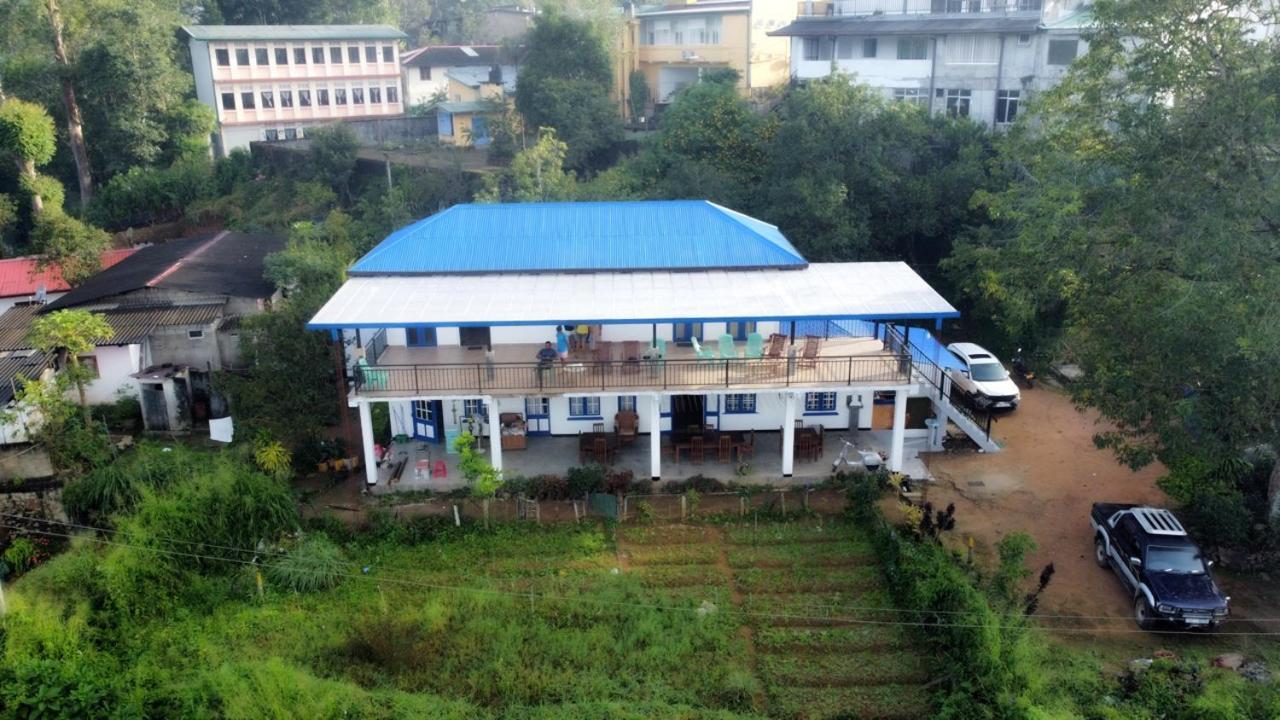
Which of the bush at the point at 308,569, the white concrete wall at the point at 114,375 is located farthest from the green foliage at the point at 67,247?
the bush at the point at 308,569

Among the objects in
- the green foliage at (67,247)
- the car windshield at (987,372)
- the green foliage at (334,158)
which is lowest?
the car windshield at (987,372)

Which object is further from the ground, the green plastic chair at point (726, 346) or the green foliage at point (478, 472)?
the green plastic chair at point (726, 346)

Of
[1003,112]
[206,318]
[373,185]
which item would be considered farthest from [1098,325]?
[373,185]

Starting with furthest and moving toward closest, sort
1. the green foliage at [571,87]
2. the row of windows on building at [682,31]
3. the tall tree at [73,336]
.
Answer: the row of windows on building at [682,31] < the green foliage at [571,87] < the tall tree at [73,336]

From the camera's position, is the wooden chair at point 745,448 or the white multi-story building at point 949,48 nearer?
the wooden chair at point 745,448

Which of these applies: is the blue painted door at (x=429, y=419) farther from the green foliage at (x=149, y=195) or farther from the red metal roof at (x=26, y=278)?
the green foliage at (x=149, y=195)

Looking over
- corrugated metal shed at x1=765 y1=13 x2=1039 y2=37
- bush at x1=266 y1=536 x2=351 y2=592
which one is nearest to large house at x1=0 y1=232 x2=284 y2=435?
bush at x1=266 y1=536 x2=351 y2=592

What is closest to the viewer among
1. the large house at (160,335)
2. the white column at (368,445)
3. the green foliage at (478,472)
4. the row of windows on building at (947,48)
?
the green foliage at (478,472)

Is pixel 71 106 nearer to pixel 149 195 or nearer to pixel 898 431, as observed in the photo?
pixel 149 195
